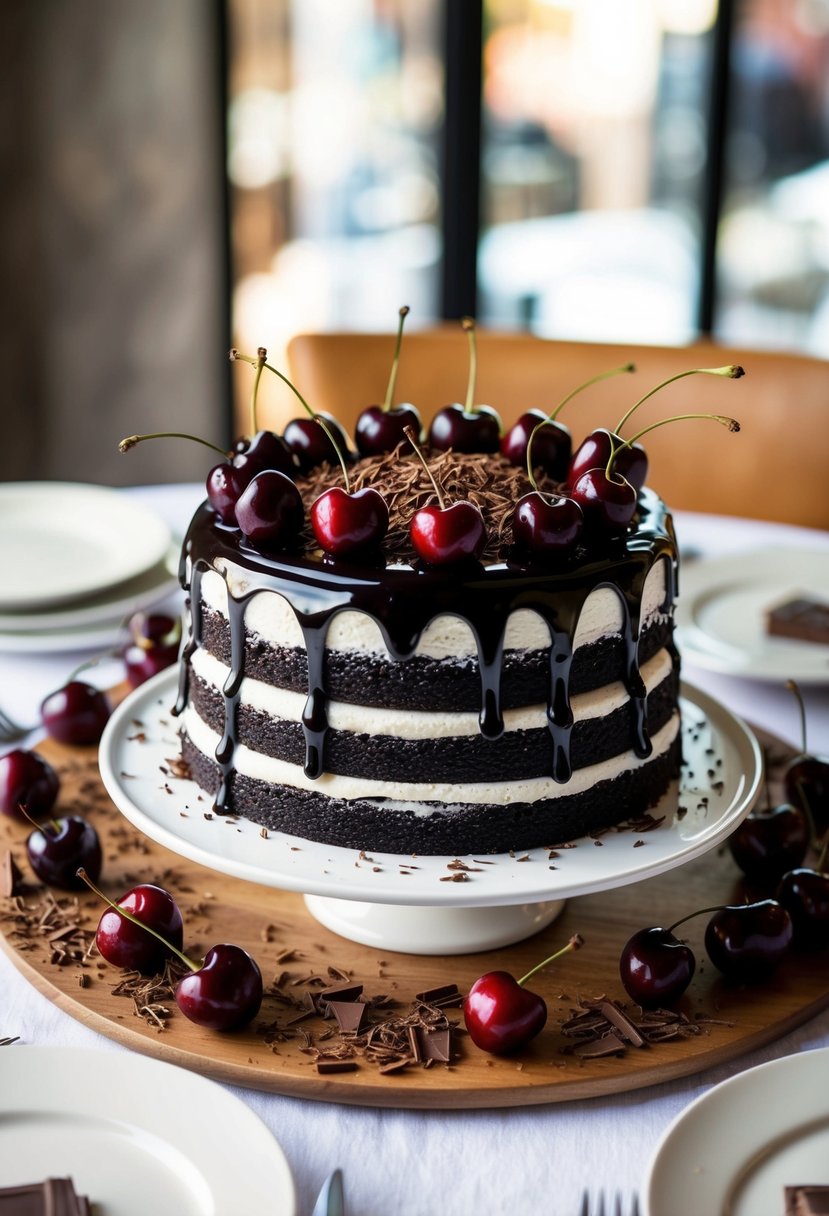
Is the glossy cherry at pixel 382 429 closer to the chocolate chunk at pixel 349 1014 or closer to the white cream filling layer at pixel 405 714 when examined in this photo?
the white cream filling layer at pixel 405 714

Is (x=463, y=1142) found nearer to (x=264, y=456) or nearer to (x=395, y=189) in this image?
(x=264, y=456)

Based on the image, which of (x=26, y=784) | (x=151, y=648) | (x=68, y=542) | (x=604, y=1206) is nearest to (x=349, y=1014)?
(x=604, y=1206)

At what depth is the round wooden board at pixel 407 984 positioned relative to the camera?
3.43ft

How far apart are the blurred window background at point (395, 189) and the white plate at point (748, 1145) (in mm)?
3659

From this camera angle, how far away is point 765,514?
8.95 ft


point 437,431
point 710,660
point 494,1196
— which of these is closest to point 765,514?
point 710,660

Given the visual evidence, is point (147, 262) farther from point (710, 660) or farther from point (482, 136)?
point (710, 660)

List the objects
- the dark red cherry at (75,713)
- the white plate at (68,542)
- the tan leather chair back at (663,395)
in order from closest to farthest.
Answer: the dark red cherry at (75,713)
the white plate at (68,542)
the tan leather chair back at (663,395)

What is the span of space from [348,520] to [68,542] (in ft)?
3.40

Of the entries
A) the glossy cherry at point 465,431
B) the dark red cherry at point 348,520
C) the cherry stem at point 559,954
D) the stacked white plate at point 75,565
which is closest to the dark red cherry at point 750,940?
the cherry stem at point 559,954

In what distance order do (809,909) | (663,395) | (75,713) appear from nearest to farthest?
(809,909) < (75,713) < (663,395)

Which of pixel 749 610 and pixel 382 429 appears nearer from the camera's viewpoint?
pixel 382 429

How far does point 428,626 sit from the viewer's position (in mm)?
1128

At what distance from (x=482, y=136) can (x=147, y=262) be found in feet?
4.57
